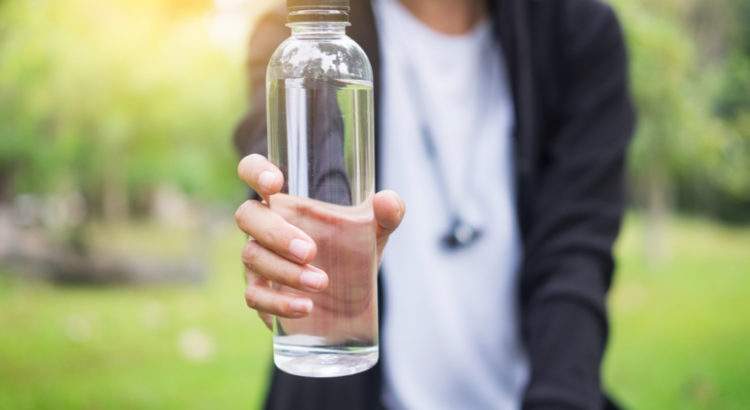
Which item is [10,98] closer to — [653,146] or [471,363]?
[471,363]

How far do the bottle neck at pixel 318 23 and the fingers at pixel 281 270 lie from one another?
11.6 inches

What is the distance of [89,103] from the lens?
214 inches

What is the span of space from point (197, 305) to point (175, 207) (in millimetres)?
3031

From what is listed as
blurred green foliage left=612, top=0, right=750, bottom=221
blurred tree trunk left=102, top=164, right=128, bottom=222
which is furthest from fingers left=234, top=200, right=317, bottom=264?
blurred green foliage left=612, top=0, right=750, bottom=221

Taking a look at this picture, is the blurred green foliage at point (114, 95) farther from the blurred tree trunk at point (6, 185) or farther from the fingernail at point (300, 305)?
the fingernail at point (300, 305)

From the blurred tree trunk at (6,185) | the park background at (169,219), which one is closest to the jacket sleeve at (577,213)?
the park background at (169,219)

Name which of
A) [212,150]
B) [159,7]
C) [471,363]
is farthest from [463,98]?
[212,150]

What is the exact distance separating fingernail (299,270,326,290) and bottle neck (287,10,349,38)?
0.33 metres

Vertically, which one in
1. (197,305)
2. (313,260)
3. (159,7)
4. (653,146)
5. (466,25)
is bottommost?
(197,305)

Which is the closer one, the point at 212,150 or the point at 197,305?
the point at 197,305

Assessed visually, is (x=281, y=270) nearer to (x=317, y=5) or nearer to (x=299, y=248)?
(x=299, y=248)

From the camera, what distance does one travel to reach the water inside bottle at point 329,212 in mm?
1034

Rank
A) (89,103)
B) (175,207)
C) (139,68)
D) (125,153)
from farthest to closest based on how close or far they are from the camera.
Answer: (175,207) < (125,153) < (89,103) < (139,68)

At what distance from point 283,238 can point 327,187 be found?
122 millimetres
